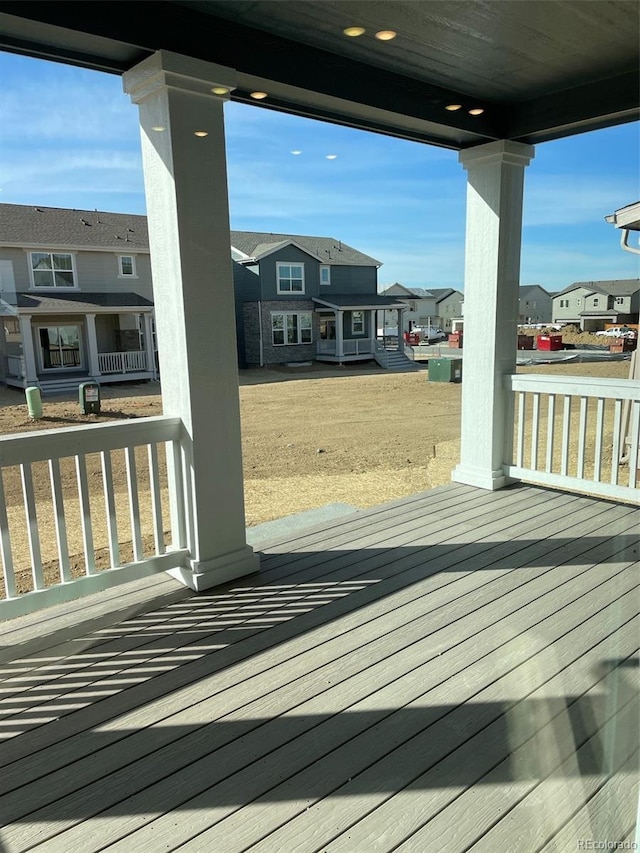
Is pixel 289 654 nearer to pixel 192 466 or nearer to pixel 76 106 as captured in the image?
pixel 192 466

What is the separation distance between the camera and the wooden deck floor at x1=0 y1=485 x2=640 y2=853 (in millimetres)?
1357

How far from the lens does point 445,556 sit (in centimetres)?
290

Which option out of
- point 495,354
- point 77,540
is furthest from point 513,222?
point 77,540

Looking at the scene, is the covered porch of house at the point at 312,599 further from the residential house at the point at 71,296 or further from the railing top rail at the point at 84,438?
the residential house at the point at 71,296

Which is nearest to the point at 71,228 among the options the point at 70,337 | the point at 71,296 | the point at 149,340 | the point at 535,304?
the point at 71,296

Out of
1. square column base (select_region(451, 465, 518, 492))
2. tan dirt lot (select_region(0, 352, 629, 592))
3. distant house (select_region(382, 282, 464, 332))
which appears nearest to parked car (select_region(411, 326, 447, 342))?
distant house (select_region(382, 282, 464, 332))

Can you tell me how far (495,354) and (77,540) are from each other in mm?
3156

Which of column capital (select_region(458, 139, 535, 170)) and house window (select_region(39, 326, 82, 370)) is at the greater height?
column capital (select_region(458, 139, 535, 170))

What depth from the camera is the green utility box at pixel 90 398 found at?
2219 mm

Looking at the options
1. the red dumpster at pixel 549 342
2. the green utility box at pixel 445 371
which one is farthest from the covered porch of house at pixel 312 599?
the green utility box at pixel 445 371

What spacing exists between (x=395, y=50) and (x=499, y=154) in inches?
45.9

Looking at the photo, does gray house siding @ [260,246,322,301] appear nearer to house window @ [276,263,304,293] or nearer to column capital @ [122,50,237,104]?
house window @ [276,263,304,293]

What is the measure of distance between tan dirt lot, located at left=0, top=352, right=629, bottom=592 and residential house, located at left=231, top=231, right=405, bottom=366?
0.66 feet

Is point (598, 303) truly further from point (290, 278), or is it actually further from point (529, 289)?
point (290, 278)
